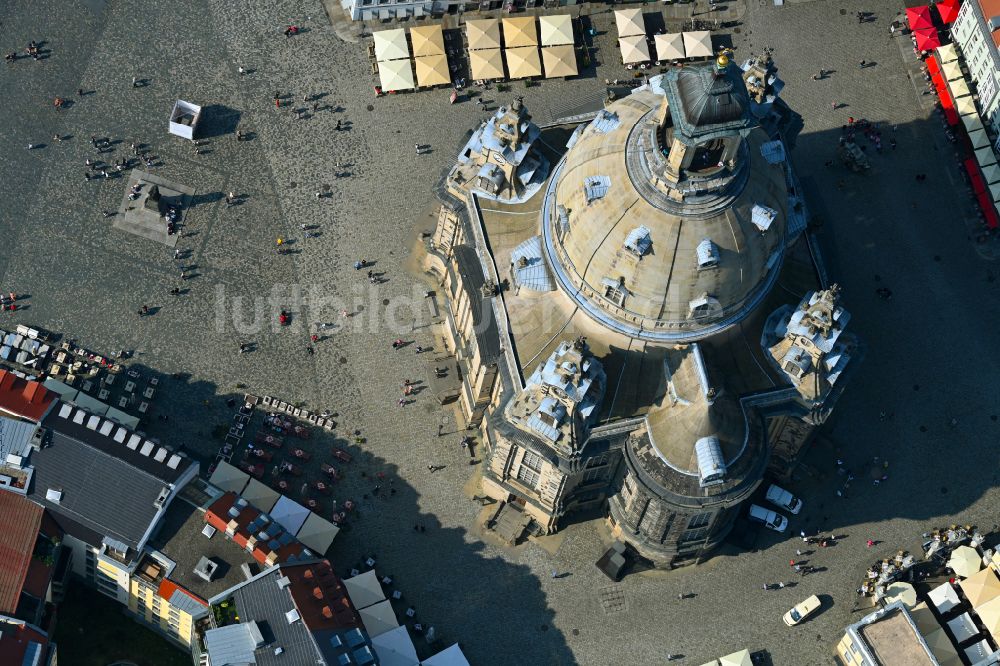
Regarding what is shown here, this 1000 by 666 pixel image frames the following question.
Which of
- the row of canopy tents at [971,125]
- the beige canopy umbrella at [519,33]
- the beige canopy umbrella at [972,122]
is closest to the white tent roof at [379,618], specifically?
the beige canopy umbrella at [519,33]

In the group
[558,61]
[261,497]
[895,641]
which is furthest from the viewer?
[558,61]

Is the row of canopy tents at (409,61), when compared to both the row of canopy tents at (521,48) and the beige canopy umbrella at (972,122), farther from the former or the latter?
the beige canopy umbrella at (972,122)

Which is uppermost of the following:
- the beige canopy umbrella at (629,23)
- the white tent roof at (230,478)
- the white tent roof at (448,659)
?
the beige canopy umbrella at (629,23)

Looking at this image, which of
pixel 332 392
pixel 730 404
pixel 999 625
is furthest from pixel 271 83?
pixel 999 625

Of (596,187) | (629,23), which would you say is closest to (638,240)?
(596,187)

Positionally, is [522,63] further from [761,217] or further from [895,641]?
[895,641]
